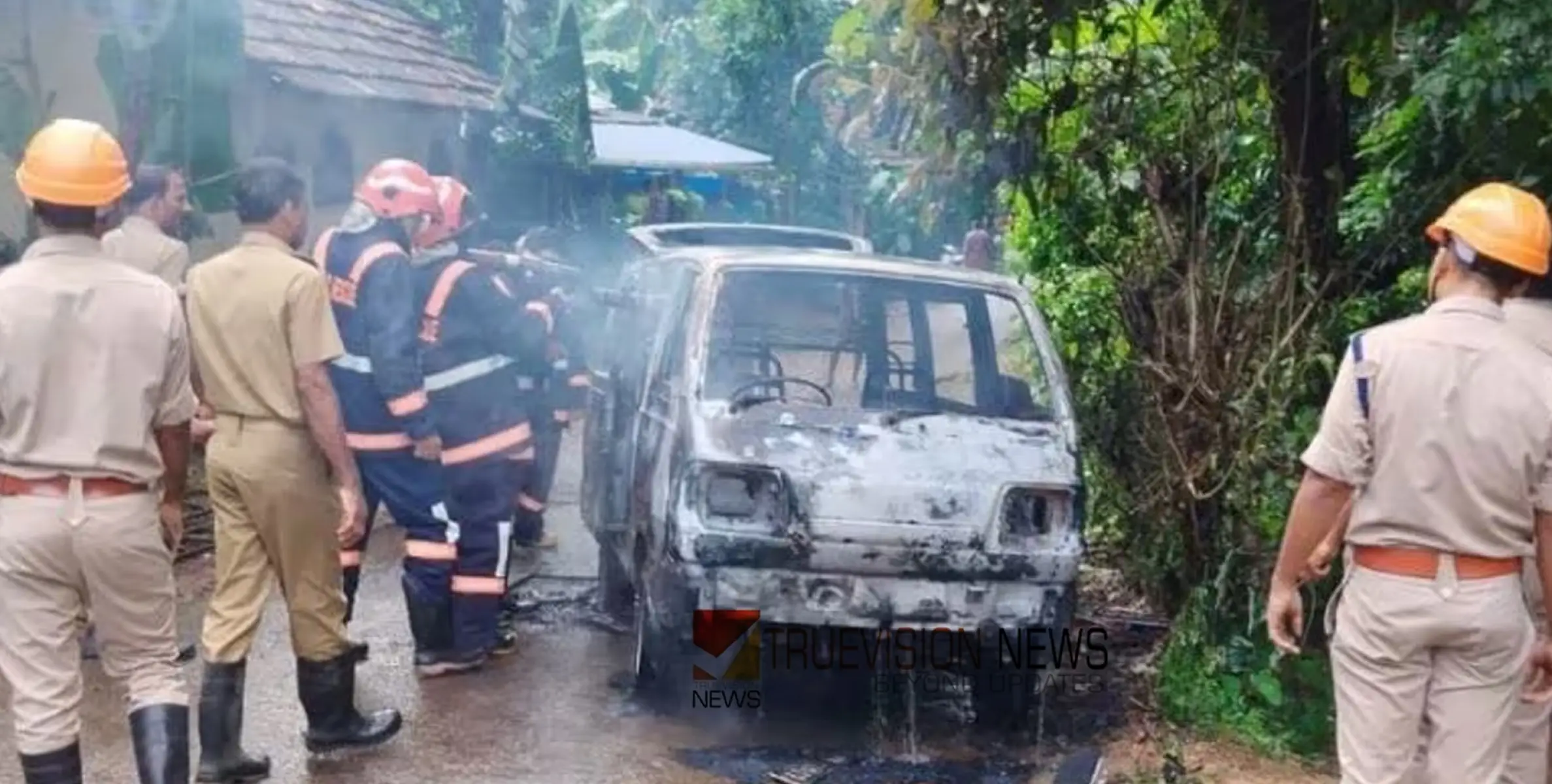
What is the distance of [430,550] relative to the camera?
688 centimetres

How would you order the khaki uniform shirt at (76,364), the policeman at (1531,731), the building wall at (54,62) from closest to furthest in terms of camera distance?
the policeman at (1531,731) < the khaki uniform shirt at (76,364) < the building wall at (54,62)

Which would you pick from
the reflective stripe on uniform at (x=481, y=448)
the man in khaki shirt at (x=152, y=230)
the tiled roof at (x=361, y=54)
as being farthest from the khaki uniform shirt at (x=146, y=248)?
the tiled roof at (x=361, y=54)

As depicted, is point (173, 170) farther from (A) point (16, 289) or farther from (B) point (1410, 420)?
(B) point (1410, 420)

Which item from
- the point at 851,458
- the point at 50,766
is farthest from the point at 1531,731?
the point at 50,766

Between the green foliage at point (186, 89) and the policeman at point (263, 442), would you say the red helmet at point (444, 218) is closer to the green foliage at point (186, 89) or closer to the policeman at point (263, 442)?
the policeman at point (263, 442)

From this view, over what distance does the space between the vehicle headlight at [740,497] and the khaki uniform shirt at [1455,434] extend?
237 centimetres

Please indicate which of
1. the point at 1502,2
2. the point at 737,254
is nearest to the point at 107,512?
the point at 737,254

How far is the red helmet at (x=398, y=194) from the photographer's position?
6.68 m

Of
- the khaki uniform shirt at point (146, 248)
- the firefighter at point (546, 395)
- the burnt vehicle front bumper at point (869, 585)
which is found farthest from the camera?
the firefighter at point (546, 395)

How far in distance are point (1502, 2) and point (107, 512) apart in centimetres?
405

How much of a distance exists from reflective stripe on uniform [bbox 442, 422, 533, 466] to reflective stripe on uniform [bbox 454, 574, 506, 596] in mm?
470

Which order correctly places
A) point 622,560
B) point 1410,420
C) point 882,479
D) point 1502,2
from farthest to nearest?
1. point 622,560
2. point 882,479
3. point 1502,2
4. point 1410,420

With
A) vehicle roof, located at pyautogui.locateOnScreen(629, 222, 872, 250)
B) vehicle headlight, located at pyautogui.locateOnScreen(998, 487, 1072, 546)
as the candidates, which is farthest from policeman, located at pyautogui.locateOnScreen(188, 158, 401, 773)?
vehicle roof, located at pyautogui.locateOnScreen(629, 222, 872, 250)

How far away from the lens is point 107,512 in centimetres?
472
